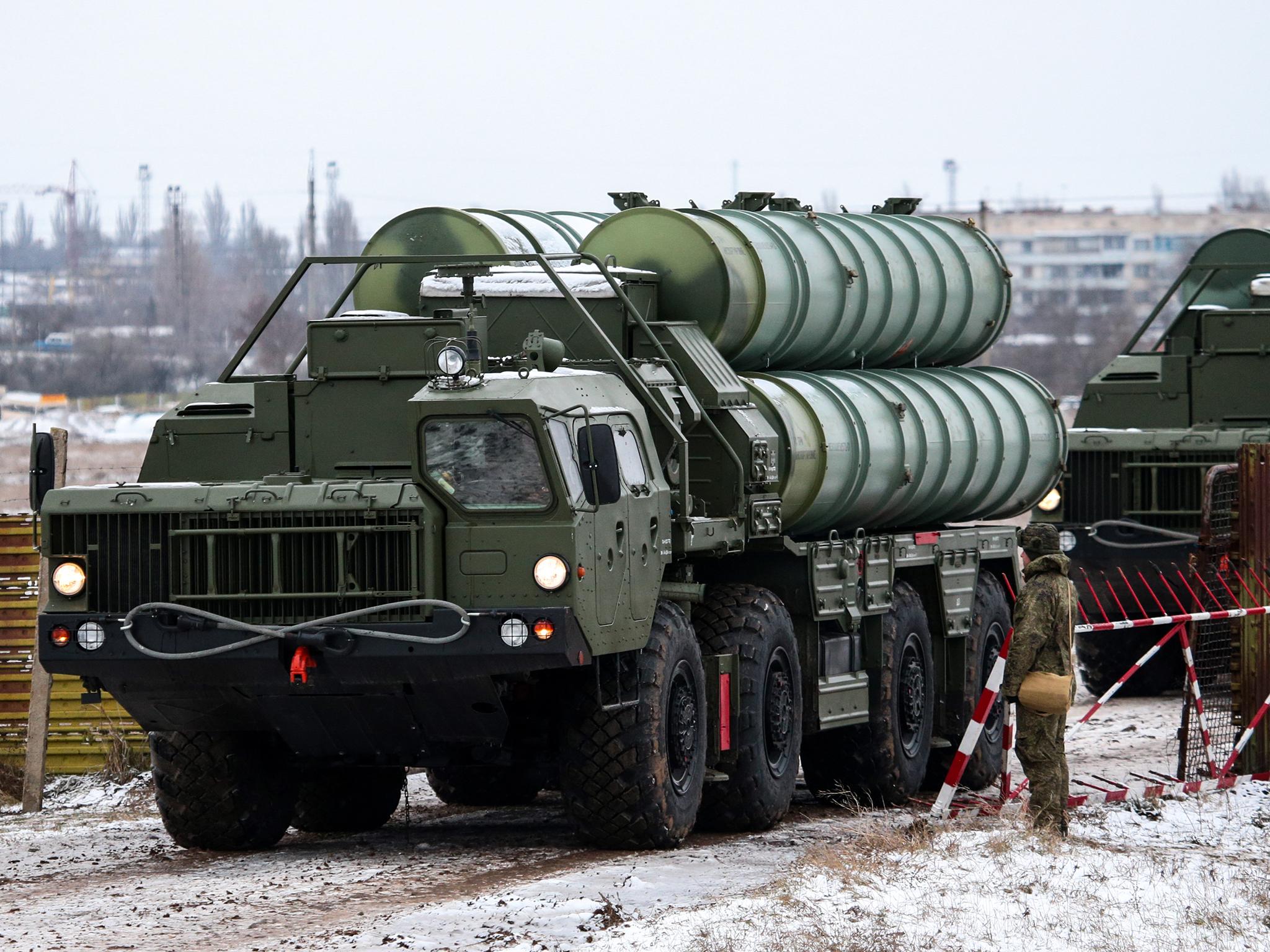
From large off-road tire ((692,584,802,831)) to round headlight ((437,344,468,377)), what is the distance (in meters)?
2.54

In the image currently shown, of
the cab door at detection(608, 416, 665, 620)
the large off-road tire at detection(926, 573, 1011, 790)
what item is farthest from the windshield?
the large off-road tire at detection(926, 573, 1011, 790)

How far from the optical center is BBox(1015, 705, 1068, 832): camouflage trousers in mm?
12180

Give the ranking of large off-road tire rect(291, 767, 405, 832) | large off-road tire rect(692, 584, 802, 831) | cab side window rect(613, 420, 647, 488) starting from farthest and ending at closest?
large off-road tire rect(291, 767, 405, 832) → large off-road tire rect(692, 584, 802, 831) → cab side window rect(613, 420, 647, 488)

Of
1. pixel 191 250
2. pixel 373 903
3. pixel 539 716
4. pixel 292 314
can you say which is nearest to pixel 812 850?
pixel 539 716

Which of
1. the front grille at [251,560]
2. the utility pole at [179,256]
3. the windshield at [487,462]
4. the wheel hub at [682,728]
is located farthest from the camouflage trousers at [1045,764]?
the utility pole at [179,256]

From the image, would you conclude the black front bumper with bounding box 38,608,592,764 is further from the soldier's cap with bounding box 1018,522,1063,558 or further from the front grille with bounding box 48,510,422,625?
the soldier's cap with bounding box 1018,522,1063,558

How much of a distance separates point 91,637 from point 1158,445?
12.2 meters

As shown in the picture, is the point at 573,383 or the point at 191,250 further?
the point at 191,250

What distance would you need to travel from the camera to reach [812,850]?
12016 mm

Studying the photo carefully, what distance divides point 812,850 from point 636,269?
4.17 metres

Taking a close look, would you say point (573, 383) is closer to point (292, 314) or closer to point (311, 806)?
point (311, 806)

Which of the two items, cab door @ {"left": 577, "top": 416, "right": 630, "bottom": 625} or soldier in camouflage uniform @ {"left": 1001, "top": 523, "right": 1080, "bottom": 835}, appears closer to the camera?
cab door @ {"left": 577, "top": 416, "right": 630, "bottom": 625}

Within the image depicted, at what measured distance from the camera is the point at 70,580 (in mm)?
11836

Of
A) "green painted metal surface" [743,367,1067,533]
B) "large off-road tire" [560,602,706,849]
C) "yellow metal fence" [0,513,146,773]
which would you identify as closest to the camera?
"large off-road tire" [560,602,706,849]
